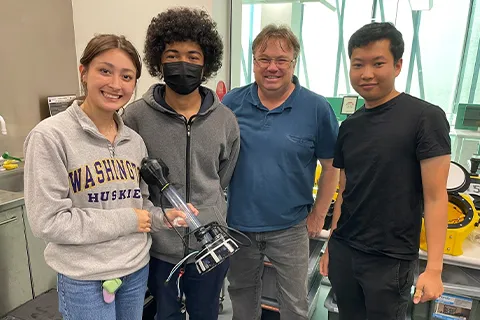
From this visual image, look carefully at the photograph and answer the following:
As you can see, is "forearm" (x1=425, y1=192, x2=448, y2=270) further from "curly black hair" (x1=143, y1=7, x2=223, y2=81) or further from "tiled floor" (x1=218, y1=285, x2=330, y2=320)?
"tiled floor" (x1=218, y1=285, x2=330, y2=320)

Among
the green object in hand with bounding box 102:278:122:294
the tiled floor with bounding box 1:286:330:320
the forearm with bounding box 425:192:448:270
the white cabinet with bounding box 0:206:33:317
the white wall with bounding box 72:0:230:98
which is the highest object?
the white wall with bounding box 72:0:230:98

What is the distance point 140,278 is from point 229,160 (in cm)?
54

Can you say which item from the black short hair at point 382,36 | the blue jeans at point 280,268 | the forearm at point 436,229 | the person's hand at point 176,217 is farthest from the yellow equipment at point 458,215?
the person's hand at point 176,217

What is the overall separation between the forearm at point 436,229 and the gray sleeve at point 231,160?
27.6 inches

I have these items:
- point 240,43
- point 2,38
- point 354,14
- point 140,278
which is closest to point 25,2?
point 2,38

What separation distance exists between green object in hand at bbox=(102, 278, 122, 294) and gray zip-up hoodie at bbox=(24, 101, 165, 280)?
0.01 meters

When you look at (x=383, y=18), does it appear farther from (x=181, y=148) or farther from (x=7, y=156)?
(x=7, y=156)

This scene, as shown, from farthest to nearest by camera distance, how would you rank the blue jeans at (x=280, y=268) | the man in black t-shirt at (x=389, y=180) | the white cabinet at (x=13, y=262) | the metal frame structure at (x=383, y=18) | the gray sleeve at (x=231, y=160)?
the metal frame structure at (x=383, y=18)
the white cabinet at (x=13, y=262)
the blue jeans at (x=280, y=268)
the gray sleeve at (x=231, y=160)
the man in black t-shirt at (x=389, y=180)

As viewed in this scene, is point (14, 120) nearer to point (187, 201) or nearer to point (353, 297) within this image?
point (187, 201)

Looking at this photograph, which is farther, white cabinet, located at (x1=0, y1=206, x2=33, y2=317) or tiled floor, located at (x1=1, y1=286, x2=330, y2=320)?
white cabinet, located at (x1=0, y1=206, x2=33, y2=317)

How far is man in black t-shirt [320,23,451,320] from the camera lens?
1.08 metres

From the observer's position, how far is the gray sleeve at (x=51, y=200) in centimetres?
84

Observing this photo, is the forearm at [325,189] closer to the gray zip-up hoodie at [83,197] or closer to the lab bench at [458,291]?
the lab bench at [458,291]

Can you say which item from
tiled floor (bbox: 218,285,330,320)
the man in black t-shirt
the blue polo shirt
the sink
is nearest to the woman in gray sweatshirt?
the blue polo shirt
